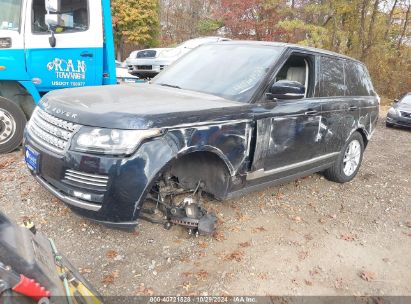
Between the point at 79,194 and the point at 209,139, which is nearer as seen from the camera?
the point at 79,194

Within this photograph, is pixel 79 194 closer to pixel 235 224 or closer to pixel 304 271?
pixel 235 224

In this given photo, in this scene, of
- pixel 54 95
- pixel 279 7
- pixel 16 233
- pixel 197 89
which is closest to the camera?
→ pixel 16 233

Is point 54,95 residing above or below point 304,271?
above

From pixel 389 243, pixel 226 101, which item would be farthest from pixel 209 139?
pixel 389 243

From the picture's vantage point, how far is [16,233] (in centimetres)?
164

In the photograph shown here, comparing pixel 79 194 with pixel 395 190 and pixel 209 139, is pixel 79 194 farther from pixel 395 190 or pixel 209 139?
pixel 395 190

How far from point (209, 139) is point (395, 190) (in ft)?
11.7

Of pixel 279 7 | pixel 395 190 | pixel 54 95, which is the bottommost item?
pixel 395 190

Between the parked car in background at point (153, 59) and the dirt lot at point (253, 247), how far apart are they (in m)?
6.55

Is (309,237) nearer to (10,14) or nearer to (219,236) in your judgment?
(219,236)

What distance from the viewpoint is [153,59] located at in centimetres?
1064

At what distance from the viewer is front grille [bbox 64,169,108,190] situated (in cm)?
261

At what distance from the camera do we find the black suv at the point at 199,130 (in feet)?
8.59

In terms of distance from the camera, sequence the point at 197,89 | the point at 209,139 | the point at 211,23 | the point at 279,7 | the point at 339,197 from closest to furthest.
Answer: the point at 209,139 → the point at 197,89 → the point at 339,197 → the point at 279,7 → the point at 211,23
